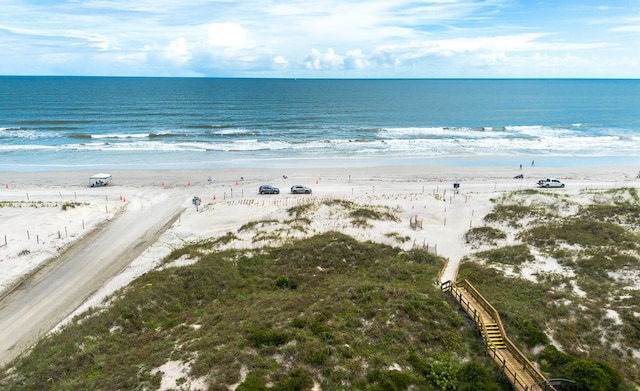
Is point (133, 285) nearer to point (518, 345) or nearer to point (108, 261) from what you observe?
point (108, 261)

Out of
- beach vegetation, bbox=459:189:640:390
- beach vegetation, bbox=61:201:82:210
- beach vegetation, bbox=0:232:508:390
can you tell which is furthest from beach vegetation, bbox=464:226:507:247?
beach vegetation, bbox=61:201:82:210

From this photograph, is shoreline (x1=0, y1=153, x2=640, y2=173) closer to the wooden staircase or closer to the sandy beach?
the sandy beach

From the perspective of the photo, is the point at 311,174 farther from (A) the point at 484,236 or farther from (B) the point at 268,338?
(B) the point at 268,338

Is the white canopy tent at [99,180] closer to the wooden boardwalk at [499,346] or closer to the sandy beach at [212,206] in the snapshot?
the sandy beach at [212,206]

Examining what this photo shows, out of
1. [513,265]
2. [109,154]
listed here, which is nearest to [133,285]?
[513,265]

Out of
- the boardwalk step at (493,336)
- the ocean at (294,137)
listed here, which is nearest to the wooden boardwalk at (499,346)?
the boardwalk step at (493,336)
